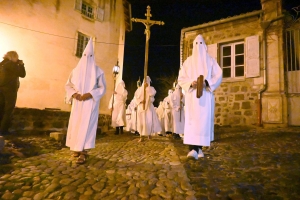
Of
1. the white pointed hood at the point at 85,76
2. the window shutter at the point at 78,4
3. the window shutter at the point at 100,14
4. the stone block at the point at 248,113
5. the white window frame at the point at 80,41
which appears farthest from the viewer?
the window shutter at the point at 100,14

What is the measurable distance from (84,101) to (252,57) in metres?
8.67

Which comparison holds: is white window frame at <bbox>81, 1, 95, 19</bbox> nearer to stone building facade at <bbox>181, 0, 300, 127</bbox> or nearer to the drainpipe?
stone building facade at <bbox>181, 0, 300, 127</bbox>

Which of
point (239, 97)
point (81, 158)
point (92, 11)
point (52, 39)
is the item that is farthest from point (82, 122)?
point (92, 11)

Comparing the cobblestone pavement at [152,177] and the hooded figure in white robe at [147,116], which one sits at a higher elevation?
the hooded figure in white robe at [147,116]

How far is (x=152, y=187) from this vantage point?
2342 mm

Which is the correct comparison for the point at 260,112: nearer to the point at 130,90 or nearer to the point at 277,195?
the point at 277,195

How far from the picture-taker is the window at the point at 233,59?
405 inches

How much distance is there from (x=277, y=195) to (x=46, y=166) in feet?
9.99

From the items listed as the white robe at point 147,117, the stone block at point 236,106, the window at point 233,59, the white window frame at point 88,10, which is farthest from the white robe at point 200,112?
the white window frame at point 88,10

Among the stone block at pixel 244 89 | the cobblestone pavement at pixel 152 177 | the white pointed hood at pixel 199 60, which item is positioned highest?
the stone block at pixel 244 89

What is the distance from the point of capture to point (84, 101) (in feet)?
12.4

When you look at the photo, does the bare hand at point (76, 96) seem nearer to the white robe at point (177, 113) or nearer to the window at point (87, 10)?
the white robe at point (177, 113)

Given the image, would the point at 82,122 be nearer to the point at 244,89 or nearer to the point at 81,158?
the point at 81,158

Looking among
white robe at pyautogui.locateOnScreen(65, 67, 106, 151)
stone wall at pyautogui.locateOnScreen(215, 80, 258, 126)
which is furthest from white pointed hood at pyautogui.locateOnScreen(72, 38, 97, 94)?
stone wall at pyautogui.locateOnScreen(215, 80, 258, 126)
